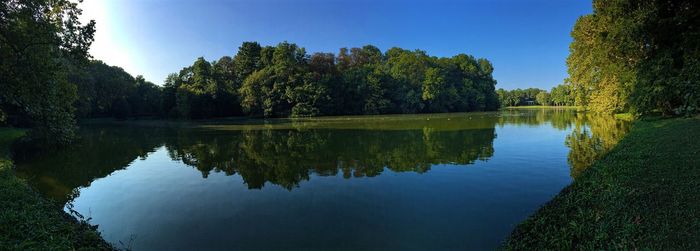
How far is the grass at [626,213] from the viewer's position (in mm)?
4547

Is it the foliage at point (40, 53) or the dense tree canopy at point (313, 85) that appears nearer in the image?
the foliage at point (40, 53)

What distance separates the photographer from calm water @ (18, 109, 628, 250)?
6930 mm

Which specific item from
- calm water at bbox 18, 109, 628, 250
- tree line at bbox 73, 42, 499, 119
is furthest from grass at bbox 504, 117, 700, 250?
tree line at bbox 73, 42, 499, 119

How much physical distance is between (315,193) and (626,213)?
7.01m

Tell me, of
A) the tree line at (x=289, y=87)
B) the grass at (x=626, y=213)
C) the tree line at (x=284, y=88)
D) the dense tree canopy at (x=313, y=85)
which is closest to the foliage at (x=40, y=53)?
the tree line at (x=289, y=87)

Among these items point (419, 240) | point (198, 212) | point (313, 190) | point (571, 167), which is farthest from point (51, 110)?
point (571, 167)

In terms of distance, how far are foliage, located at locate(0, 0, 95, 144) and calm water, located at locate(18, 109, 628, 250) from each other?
2504 mm

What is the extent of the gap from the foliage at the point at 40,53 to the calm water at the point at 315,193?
8.21 ft

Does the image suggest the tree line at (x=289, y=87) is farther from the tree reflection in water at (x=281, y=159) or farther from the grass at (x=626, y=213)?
the grass at (x=626, y=213)

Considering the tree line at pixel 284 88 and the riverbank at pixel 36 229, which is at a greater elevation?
the tree line at pixel 284 88

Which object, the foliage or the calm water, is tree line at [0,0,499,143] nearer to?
the foliage

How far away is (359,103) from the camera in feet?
233

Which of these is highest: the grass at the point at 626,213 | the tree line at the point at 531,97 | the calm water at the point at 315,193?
the tree line at the point at 531,97

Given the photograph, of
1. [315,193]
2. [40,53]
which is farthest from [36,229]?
[40,53]
